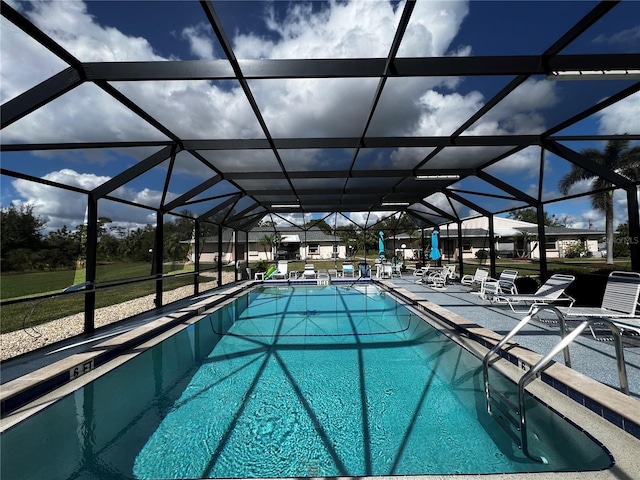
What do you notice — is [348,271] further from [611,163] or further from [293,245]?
[293,245]

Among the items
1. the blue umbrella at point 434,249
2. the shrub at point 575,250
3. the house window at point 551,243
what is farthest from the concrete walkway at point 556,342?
the house window at point 551,243

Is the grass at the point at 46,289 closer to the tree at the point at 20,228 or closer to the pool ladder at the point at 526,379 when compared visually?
the tree at the point at 20,228

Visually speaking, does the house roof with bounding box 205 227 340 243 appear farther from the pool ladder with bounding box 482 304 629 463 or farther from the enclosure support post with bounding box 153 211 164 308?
the pool ladder with bounding box 482 304 629 463

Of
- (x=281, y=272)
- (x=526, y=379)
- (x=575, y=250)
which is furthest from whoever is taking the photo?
(x=575, y=250)

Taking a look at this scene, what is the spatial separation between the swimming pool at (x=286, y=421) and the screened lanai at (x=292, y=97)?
8.08ft

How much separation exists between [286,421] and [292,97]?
414 cm

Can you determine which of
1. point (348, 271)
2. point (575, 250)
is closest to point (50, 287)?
point (348, 271)

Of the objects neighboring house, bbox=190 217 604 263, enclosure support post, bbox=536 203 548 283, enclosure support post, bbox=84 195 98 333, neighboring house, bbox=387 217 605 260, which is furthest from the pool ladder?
neighboring house, bbox=387 217 605 260

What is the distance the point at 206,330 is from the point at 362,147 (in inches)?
198

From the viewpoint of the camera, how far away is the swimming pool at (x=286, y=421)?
267 cm

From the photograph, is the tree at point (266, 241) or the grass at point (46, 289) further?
the tree at point (266, 241)

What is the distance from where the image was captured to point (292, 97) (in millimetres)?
4496

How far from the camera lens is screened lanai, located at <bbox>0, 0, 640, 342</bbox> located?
313cm

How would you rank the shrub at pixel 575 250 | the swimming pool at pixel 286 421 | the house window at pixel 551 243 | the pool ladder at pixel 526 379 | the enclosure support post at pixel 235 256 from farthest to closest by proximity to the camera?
the house window at pixel 551 243
the shrub at pixel 575 250
the enclosure support post at pixel 235 256
the swimming pool at pixel 286 421
the pool ladder at pixel 526 379
